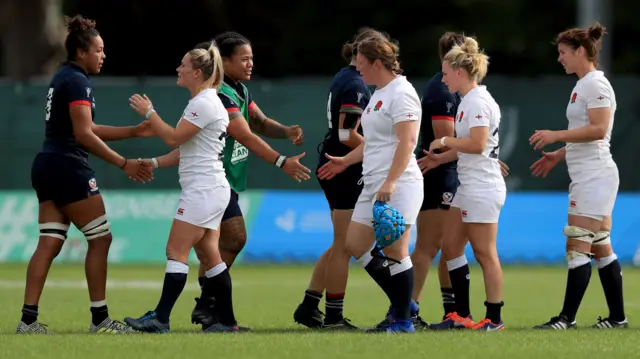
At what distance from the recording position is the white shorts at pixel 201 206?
31.9 ft

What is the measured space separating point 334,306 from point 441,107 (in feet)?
5.97

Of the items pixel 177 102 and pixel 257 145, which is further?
pixel 177 102

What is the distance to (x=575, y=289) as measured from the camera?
10.6 m

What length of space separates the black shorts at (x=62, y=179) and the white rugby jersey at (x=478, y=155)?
287 cm

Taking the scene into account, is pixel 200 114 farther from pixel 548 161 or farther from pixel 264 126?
pixel 548 161

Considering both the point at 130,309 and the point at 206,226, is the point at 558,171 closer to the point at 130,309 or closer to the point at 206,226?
the point at 130,309

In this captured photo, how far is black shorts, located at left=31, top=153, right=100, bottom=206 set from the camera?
32.4 ft

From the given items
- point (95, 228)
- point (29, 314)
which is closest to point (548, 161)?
point (95, 228)

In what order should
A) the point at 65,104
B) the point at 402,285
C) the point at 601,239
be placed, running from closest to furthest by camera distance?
the point at 402,285 → the point at 65,104 → the point at 601,239

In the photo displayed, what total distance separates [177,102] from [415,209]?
1164 centimetres

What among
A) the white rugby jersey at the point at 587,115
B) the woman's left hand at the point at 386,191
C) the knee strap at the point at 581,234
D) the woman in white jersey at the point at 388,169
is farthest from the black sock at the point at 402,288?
the white rugby jersey at the point at 587,115

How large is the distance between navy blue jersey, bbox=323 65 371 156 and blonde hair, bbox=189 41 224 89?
1.10 meters

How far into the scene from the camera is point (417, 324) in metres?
10.7

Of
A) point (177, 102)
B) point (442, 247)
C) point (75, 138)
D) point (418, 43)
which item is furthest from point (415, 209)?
point (418, 43)
